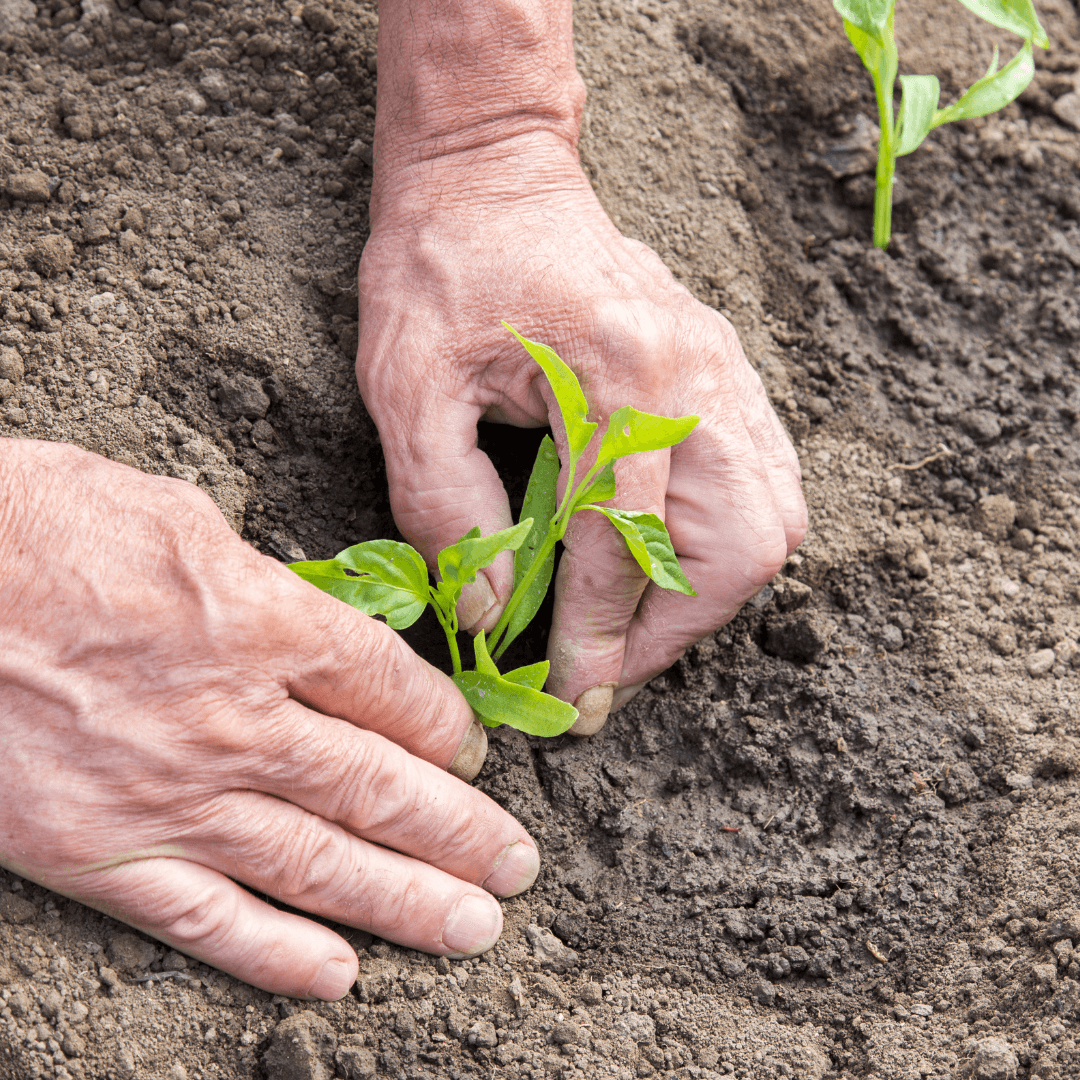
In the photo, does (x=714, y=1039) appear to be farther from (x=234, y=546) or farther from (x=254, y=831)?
(x=234, y=546)

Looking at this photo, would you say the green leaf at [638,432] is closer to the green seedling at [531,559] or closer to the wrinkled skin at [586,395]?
the green seedling at [531,559]

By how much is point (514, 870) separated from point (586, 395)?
0.79 metres

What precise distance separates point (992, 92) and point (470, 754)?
1.83 metres

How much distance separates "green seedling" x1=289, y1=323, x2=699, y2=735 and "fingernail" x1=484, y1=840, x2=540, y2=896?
208 mm

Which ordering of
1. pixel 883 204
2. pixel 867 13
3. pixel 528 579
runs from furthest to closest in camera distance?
pixel 883 204, pixel 867 13, pixel 528 579

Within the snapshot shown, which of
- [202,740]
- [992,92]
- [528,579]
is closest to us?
[202,740]

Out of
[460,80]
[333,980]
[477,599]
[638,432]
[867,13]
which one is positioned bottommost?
[333,980]

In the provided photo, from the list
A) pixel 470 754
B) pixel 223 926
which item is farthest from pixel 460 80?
pixel 223 926

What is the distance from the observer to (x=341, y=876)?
4.70ft

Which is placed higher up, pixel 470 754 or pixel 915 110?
pixel 915 110

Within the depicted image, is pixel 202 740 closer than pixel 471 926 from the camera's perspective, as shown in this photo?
Yes

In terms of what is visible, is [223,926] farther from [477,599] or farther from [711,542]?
[711,542]

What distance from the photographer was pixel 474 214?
1.77 metres

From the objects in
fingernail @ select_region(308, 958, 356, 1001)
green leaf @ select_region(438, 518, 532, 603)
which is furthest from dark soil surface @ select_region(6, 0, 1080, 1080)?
green leaf @ select_region(438, 518, 532, 603)
